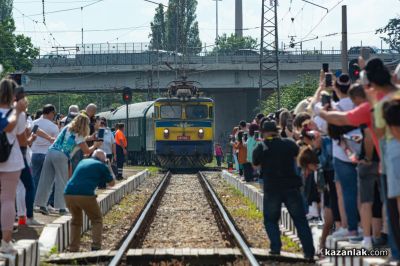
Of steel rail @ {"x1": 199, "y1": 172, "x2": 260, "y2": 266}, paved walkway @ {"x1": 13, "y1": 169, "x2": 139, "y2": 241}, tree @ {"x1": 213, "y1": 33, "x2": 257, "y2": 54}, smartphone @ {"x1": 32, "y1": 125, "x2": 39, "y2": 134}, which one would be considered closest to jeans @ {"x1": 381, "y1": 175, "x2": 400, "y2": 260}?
steel rail @ {"x1": 199, "y1": 172, "x2": 260, "y2": 266}

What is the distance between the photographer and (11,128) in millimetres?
11336

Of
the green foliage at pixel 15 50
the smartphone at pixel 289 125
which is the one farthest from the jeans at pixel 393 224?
the green foliage at pixel 15 50

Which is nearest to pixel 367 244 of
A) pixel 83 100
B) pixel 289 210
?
pixel 289 210

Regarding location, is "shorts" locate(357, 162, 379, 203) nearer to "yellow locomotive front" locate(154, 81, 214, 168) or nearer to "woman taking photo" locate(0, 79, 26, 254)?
"woman taking photo" locate(0, 79, 26, 254)

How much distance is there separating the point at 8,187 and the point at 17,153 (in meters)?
0.39

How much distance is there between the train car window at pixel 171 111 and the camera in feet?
143

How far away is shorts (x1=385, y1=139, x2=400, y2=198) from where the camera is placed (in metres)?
9.72

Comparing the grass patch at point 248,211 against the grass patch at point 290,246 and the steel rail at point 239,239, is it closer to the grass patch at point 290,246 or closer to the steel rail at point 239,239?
the steel rail at point 239,239

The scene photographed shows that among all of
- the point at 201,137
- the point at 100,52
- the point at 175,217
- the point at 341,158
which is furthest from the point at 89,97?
the point at 341,158

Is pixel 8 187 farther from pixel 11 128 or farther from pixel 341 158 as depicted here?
pixel 341 158

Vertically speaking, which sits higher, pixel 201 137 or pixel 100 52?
pixel 100 52

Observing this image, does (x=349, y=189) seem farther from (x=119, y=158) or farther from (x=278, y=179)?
(x=119, y=158)

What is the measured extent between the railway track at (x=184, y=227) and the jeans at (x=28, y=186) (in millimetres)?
1439

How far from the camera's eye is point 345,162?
40.2 ft
